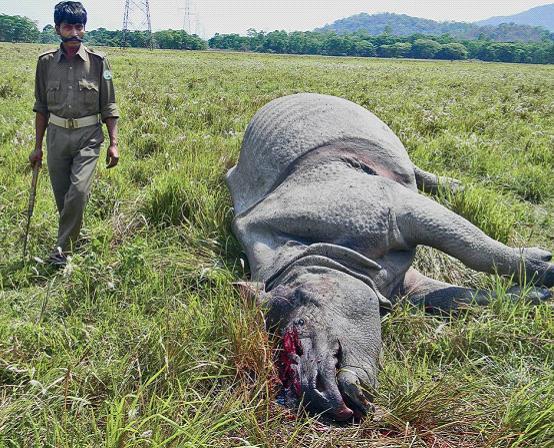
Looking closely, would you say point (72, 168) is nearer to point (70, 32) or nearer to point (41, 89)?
point (41, 89)

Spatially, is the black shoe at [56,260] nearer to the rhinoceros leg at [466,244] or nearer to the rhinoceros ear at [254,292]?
the rhinoceros ear at [254,292]

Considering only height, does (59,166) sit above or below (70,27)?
below

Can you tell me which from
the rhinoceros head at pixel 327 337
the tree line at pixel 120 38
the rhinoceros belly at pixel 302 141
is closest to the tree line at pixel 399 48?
the tree line at pixel 120 38

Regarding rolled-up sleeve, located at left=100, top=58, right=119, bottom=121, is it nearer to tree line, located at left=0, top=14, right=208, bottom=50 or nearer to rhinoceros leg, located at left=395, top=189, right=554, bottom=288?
rhinoceros leg, located at left=395, top=189, right=554, bottom=288

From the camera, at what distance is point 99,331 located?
305cm

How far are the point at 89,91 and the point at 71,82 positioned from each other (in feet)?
0.49

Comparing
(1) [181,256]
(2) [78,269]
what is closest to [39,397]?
(2) [78,269]

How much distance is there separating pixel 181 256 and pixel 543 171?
186 inches

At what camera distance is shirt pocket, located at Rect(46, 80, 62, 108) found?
438 centimetres

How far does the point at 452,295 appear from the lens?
138 inches

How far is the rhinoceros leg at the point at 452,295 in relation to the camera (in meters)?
3.41

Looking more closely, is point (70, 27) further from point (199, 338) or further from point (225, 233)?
point (199, 338)

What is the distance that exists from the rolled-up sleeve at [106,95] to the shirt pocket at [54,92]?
345 millimetres

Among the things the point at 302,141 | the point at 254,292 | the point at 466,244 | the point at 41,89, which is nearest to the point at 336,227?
the point at 254,292
